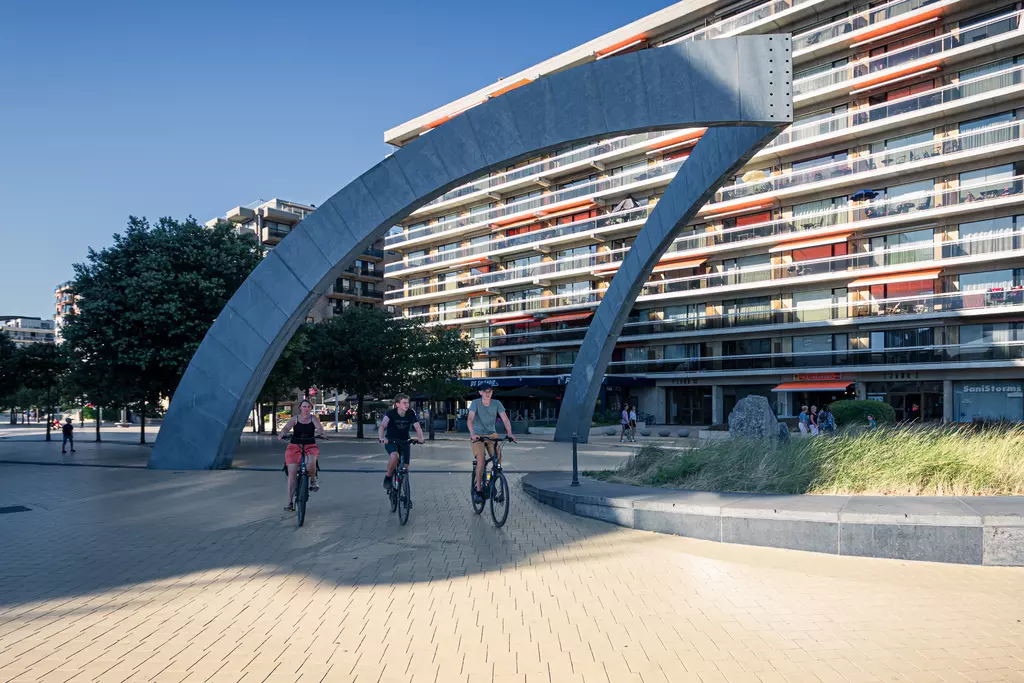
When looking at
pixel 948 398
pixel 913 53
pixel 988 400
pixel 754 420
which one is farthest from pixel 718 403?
pixel 754 420

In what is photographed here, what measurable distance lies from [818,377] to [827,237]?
7874 mm

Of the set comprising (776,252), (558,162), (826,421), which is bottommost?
(826,421)

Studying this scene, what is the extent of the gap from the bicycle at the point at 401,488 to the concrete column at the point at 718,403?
37.9 meters

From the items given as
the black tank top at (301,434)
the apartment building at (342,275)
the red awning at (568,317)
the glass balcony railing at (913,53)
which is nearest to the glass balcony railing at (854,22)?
the glass balcony railing at (913,53)

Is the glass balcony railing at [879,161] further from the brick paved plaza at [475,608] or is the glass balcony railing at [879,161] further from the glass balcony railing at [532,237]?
the brick paved plaza at [475,608]

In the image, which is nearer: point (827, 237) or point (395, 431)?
point (395, 431)

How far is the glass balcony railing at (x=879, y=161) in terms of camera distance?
33.7 meters

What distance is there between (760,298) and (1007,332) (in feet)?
41.5

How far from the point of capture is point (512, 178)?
184ft

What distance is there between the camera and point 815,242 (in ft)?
130

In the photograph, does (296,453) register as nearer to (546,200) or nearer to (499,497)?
(499,497)

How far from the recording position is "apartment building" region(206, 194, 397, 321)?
72250 mm

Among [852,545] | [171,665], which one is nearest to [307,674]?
[171,665]

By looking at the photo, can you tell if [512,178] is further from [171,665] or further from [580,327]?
[171,665]
